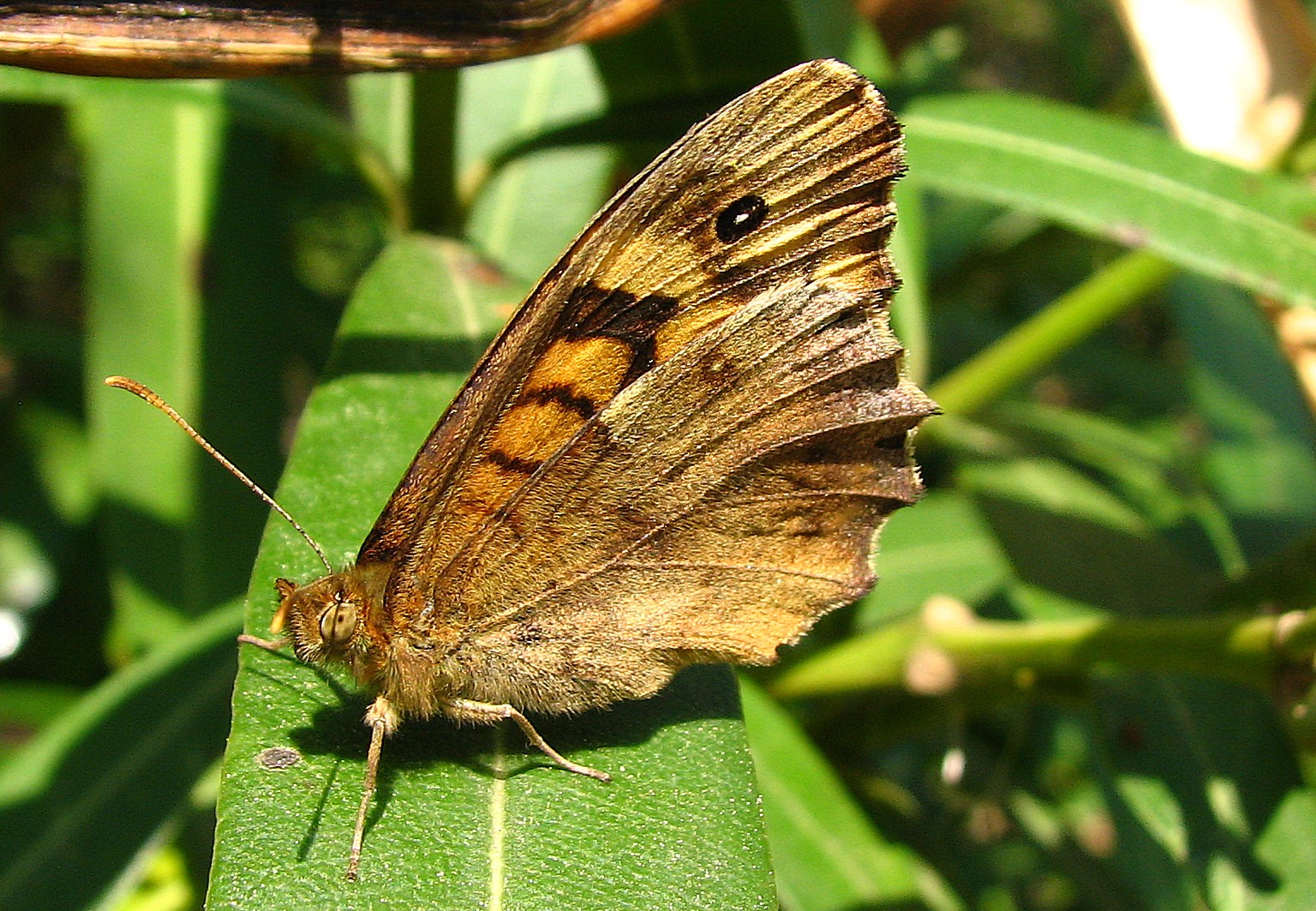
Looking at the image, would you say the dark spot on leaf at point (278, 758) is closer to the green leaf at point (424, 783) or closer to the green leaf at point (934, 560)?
the green leaf at point (424, 783)

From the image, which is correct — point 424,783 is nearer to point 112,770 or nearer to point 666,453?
point 666,453

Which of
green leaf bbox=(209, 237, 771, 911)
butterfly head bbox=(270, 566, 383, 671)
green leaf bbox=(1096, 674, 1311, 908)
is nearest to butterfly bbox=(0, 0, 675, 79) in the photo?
green leaf bbox=(209, 237, 771, 911)

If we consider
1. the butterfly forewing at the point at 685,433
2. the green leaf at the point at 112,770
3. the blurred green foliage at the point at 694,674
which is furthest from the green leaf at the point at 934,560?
the green leaf at the point at 112,770

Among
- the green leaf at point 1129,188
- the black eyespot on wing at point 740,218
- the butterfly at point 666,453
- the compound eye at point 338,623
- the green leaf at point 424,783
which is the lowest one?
the green leaf at point 424,783

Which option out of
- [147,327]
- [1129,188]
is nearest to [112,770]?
[147,327]

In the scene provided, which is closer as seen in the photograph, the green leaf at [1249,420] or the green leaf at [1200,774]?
the green leaf at [1200,774]

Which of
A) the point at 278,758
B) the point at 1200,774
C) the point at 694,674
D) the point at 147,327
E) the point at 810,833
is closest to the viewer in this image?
the point at 278,758

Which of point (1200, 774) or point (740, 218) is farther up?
point (740, 218)

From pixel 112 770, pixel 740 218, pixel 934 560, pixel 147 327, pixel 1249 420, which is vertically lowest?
pixel 112 770

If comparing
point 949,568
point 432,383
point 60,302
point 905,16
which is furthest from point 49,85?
point 60,302
